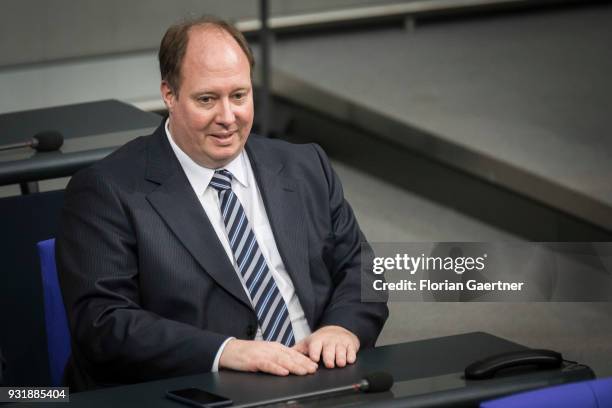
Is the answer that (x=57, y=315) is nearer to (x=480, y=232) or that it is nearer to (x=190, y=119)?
(x=190, y=119)

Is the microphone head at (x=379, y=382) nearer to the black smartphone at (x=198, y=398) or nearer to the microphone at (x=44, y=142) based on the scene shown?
the black smartphone at (x=198, y=398)

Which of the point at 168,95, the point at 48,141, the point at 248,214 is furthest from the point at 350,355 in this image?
the point at 48,141

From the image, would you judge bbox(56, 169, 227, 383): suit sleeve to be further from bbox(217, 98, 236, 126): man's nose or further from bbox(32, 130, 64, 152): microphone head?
bbox(32, 130, 64, 152): microphone head

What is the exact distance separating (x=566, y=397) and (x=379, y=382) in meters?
0.30

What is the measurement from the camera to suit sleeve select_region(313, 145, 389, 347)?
2545 millimetres

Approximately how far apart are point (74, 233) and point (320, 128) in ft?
13.9

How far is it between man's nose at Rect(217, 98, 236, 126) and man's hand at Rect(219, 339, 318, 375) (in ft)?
1.48

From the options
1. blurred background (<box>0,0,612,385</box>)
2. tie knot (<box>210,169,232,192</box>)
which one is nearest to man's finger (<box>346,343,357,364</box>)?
tie knot (<box>210,169,232,192</box>)

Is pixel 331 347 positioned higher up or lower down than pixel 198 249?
lower down

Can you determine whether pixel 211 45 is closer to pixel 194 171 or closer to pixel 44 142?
pixel 194 171

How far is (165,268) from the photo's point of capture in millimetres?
2439

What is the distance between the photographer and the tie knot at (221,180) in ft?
8.38

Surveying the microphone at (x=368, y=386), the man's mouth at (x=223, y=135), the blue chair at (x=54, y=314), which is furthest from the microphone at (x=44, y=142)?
the microphone at (x=368, y=386)

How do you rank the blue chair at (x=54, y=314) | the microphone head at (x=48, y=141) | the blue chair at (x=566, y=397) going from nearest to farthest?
the blue chair at (x=566, y=397), the blue chair at (x=54, y=314), the microphone head at (x=48, y=141)
